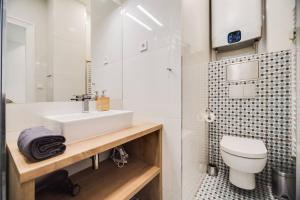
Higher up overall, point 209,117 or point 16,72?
point 16,72

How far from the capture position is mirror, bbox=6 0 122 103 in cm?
83

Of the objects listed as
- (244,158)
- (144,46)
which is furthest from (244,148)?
(144,46)

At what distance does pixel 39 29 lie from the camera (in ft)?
3.04

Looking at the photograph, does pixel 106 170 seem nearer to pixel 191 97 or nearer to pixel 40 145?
pixel 40 145

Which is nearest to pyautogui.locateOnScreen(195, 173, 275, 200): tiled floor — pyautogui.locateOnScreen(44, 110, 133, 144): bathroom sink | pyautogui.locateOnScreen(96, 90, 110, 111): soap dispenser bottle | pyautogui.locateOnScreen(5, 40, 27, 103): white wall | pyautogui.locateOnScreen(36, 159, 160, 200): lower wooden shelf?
pyautogui.locateOnScreen(36, 159, 160, 200): lower wooden shelf

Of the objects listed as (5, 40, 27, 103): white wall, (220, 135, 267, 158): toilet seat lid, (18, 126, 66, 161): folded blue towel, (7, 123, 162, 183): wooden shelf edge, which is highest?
(5, 40, 27, 103): white wall

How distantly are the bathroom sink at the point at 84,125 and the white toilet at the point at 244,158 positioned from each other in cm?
96

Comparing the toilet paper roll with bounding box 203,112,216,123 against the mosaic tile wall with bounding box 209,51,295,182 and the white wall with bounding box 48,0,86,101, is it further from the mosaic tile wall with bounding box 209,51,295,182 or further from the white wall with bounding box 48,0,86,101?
the white wall with bounding box 48,0,86,101

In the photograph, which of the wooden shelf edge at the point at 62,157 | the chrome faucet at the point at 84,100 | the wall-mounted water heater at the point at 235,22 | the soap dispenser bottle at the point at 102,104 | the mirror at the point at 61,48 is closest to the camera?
the wooden shelf edge at the point at 62,157

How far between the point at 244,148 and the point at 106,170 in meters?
1.18

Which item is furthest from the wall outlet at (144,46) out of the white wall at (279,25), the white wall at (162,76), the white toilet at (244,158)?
the white wall at (279,25)

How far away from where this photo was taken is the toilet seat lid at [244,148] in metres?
1.17

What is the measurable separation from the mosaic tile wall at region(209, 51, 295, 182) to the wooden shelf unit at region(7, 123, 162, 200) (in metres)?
1.01

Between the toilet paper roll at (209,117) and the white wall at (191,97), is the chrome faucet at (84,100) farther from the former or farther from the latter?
the toilet paper roll at (209,117)
